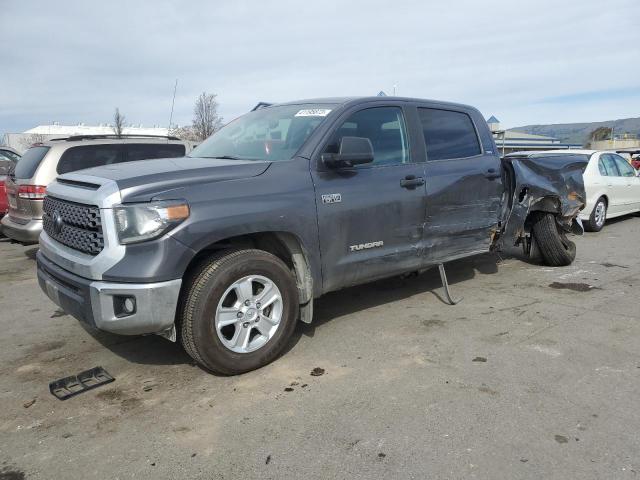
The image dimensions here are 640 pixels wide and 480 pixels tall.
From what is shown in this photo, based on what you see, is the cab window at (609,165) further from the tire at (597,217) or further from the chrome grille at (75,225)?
the chrome grille at (75,225)

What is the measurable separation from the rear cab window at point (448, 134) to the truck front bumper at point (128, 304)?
8.74 feet

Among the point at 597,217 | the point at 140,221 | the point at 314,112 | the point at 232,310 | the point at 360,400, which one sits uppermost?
the point at 314,112

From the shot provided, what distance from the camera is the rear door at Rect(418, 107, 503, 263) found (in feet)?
15.2

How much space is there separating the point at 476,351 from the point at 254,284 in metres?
1.74

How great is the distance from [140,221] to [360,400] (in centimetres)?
171

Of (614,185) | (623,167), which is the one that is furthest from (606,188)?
(623,167)

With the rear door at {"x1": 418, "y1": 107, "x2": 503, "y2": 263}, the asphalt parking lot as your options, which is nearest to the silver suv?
the asphalt parking lot

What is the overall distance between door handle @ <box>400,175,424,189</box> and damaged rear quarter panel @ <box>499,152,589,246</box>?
5.59 ft

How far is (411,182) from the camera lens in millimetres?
4359

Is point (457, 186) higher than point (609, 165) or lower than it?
higher

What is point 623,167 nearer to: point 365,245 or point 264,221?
point 365,245

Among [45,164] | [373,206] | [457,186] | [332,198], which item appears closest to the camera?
[332,198]

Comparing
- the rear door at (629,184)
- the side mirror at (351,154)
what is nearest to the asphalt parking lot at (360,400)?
the side mirror at (351,154)

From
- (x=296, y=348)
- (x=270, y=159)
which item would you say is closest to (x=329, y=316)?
(x=296, y=348)
